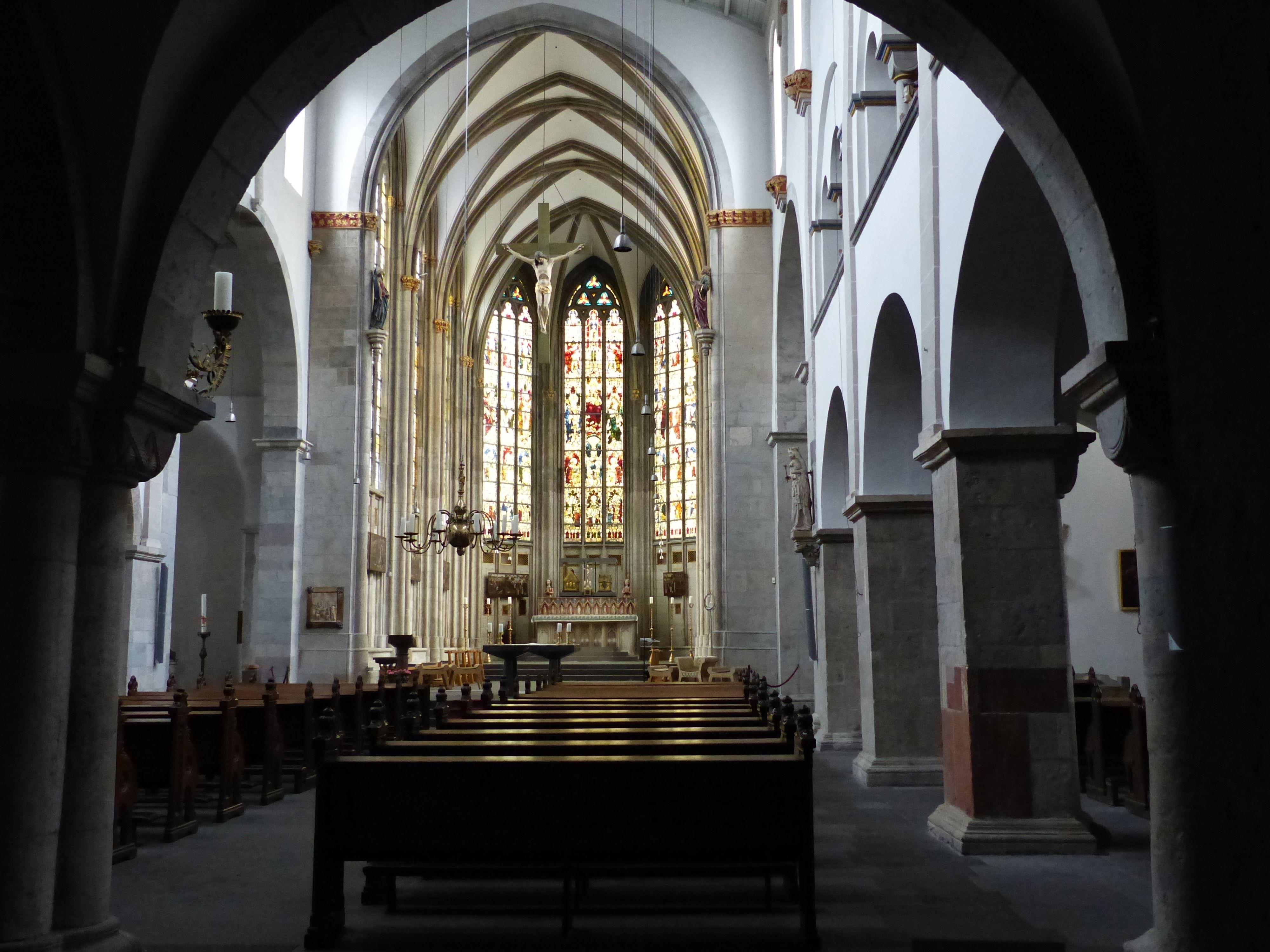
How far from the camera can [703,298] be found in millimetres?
24422

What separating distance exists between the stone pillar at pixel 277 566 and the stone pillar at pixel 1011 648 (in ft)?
46.1

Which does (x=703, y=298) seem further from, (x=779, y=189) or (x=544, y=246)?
(x=544, y=246)

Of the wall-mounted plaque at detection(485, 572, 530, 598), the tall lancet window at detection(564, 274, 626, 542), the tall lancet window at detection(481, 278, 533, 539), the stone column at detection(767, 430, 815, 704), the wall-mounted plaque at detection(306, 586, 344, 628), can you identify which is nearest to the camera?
the stone column at detection(767, 430, 815, 704)

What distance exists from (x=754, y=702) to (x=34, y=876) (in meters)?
4.88

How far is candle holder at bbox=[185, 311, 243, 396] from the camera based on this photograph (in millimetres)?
7258

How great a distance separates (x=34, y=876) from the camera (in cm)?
413

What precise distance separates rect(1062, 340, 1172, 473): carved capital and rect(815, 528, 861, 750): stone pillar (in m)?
8.48

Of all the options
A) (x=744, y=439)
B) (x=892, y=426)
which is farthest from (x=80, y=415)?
(x=744, y=439)

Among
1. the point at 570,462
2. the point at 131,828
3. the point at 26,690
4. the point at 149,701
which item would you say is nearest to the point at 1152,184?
the point at 26,690

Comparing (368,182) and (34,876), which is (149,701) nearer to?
(34,876)

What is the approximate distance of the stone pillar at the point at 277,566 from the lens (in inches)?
754

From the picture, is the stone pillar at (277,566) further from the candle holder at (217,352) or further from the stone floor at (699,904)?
the stone floor at (699,904)

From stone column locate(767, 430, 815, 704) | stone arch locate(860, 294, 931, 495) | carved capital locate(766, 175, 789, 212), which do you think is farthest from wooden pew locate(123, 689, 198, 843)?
carved capital locate(766, 175, 789, 212)

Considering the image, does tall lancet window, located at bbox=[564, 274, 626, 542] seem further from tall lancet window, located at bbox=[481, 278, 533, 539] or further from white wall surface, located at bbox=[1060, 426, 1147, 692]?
white wall surface, located at bbox=[1060, 426, 1147, 692]
